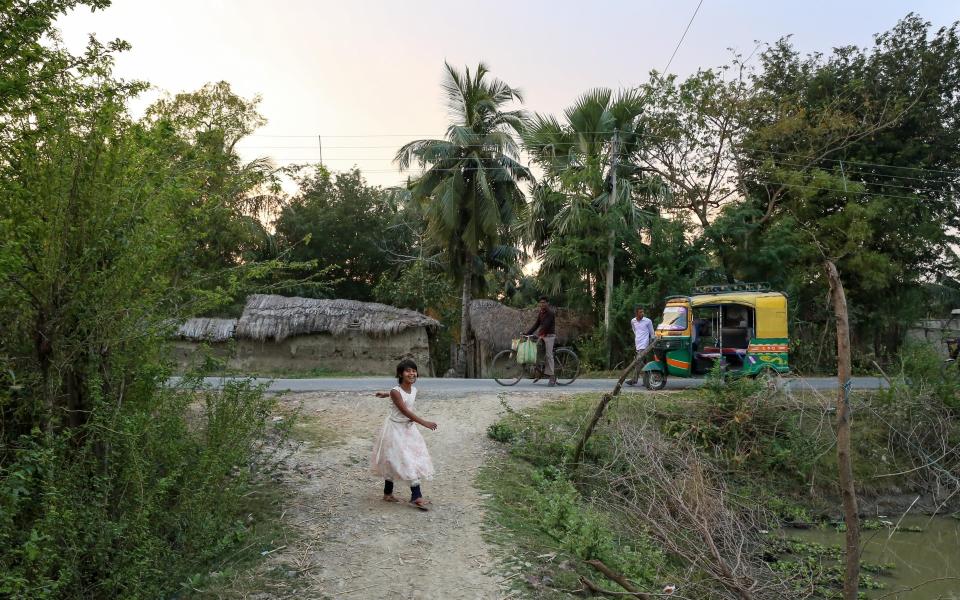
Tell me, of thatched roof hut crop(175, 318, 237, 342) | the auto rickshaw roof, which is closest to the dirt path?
the auto rickshaw roof

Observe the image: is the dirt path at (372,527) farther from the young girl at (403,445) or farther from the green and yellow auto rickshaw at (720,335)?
the green and yellow auto rickshaw at (720,335)

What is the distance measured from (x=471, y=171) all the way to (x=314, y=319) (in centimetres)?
813

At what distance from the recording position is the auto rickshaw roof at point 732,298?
43.4ft

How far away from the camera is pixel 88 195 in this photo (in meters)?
4.46

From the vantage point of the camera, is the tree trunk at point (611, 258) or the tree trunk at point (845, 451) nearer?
the tree trunk at point (845, 451)

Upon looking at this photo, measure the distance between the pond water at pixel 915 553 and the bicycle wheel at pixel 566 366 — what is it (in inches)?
205

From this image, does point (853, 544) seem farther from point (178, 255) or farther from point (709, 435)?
point (709, 435)

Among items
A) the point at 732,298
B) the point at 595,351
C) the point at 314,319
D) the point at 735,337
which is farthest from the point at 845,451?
the point at 314,319

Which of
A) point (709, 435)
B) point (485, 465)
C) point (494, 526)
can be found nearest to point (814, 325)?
point (709, 435)

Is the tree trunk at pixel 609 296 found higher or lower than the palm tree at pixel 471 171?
lower

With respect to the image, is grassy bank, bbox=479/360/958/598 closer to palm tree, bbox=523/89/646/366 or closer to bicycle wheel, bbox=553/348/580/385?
bicycle wheel, bbox=553/348/580/385

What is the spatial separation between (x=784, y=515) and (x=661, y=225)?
11162mm

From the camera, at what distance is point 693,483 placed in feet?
23.9

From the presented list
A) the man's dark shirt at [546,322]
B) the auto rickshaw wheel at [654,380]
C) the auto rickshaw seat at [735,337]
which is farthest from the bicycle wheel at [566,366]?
the auto rickshaw seat at [735,337]
